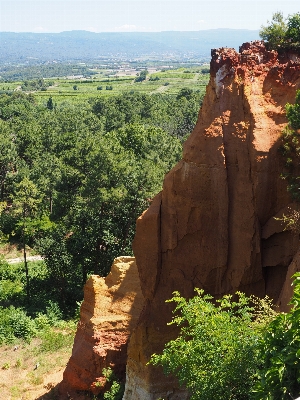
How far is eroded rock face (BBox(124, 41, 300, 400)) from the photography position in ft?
47.8

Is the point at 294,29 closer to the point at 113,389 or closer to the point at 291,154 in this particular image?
the point at 291,154

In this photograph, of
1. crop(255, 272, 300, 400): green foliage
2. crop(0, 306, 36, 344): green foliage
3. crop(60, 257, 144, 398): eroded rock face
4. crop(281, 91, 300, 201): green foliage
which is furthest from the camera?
crop(0, 306, 36, 344): green foliage

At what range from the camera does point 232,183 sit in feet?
48.4

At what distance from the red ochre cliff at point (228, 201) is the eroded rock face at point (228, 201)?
→ 3 cm

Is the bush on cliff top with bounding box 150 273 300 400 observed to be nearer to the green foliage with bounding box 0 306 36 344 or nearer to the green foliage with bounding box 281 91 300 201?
the green foliage with bounding box 281 91 300 201

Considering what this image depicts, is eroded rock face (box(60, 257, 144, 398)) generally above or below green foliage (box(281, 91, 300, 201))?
below

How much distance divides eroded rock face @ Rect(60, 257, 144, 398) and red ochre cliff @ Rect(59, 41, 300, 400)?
6.45ft

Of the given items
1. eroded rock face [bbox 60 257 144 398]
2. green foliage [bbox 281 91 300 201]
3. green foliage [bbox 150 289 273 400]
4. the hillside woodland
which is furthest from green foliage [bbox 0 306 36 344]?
green foliage [bbox 281 91 300 201]

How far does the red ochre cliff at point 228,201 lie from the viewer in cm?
1457

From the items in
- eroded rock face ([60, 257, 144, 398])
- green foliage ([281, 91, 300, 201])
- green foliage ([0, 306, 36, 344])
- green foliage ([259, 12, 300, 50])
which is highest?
green foliage ([259, 12, 300, 50])

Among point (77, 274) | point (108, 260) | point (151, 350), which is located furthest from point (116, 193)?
point (151, 350)

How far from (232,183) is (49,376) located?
14202 mm

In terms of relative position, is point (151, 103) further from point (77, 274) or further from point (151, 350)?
point (151, 350)

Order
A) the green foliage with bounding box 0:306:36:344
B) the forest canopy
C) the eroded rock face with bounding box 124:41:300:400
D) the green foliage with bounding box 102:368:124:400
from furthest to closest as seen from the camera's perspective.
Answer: the forest canopy < the green foliage with bounding box 0:306:36:344 < the green foliage with bounding box 102:368:124:400 < the eroded rock face with bounding box 124:41:300:400
